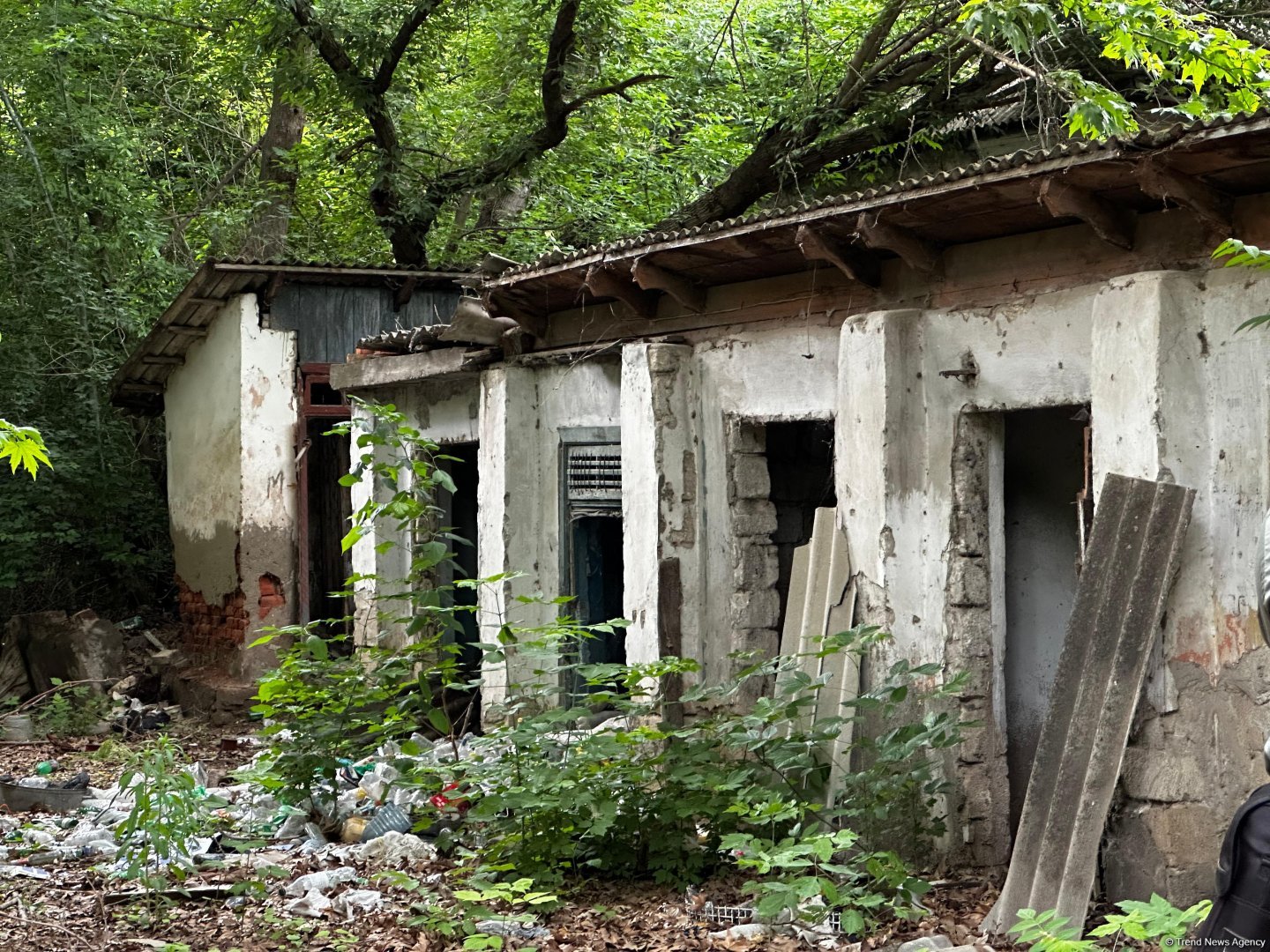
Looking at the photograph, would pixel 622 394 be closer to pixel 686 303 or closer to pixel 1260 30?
pixel 686 303

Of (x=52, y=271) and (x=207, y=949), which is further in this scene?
(x=52, y=271)

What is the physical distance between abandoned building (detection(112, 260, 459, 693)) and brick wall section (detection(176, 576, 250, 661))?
2 centimetres

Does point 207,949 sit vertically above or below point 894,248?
below

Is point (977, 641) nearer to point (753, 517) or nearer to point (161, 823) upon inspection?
point (753, 517)

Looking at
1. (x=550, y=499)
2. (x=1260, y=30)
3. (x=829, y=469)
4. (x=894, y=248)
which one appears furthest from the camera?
(x=1260, y=30)

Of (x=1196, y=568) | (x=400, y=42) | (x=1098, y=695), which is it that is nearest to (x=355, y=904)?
(x=1098, y=695)

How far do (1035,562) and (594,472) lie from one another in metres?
3.03

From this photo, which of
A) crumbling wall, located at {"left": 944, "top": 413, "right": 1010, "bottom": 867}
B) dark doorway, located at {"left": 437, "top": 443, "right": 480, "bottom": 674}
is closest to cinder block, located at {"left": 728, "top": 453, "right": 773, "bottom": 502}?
crumbling wall, located at {"left": 944, "top": 413, "right": 1010, "bottom": 867}

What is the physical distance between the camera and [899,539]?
6.78 m

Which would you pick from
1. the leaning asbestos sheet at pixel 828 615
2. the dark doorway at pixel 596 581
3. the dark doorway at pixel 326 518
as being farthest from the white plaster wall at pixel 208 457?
the leaning asbestos sheet at pixel 828 615

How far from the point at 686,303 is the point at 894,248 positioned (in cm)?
178

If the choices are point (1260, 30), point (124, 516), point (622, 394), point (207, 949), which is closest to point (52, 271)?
point (124, 516)

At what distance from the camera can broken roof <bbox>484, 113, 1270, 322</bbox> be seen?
5.32 m

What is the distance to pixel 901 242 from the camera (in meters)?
6.59
